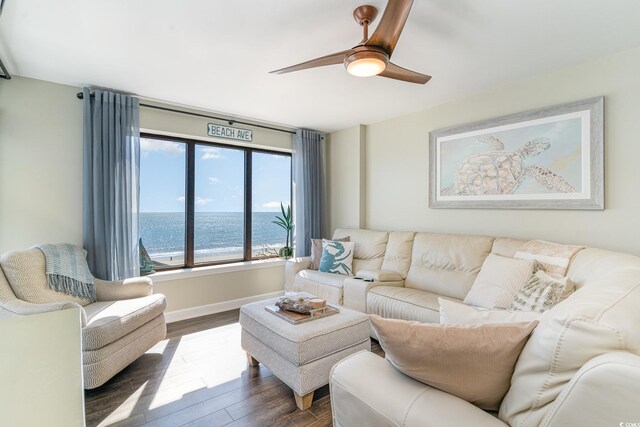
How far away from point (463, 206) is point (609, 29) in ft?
5.69

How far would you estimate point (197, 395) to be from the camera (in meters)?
2.07

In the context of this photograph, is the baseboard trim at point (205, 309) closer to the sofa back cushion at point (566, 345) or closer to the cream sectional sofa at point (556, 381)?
the cream sectional sofa at point (556, 381)

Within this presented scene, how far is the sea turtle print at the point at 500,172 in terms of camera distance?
2.65 metres

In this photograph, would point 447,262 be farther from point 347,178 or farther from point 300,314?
point 347,178

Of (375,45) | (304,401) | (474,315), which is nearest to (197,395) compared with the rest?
(304,401)

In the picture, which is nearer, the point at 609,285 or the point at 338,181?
the point at 609,285

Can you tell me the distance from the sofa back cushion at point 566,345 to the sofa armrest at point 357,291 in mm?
2091

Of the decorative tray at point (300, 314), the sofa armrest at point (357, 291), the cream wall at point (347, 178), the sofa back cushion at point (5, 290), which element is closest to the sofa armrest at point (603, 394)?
the decorative tray at point (300, 314)

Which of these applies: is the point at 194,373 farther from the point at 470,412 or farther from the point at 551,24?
the point at 551,24

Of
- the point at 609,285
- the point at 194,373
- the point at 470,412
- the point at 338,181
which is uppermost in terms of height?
the point at 338,181

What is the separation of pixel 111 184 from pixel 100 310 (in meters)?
1.26

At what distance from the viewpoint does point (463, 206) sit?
10.7 feet

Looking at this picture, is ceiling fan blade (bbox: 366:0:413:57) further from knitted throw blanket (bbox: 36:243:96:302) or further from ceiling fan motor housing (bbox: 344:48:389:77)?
knitted throw blanket (bbox: 36:243:96:302)

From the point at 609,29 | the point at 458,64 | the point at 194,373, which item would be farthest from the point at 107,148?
the point at 609,29
